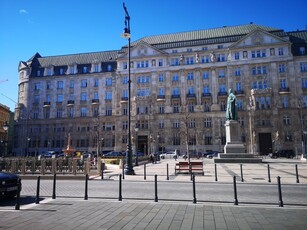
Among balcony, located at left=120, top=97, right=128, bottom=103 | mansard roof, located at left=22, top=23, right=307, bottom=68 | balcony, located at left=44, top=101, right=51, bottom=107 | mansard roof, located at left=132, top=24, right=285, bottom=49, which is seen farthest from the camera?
balcony, located at left=44, top=101, right=51, bottom=107

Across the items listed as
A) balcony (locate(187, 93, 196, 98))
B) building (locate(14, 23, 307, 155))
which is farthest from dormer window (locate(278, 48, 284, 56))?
balcony (locate(187, 93, 196, 98))

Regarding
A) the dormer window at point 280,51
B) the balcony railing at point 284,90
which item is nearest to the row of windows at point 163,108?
the balcony railing at point 284,90

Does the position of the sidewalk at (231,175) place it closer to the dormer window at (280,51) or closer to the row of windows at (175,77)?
the row of windows at (175,77)

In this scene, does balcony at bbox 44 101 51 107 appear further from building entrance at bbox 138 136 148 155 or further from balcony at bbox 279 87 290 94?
balcony at bbox 279 87 290 94

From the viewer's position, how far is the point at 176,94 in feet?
216

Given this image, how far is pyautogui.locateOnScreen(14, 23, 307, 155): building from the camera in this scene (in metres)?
59.5

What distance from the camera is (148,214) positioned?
7.50m

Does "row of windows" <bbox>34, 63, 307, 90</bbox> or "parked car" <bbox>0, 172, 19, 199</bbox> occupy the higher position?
"row of windows" <bbox>34, 63, 307, 90</bbox>

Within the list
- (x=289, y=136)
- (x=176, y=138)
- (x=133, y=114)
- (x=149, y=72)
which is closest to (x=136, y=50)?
(x=149, y=72)

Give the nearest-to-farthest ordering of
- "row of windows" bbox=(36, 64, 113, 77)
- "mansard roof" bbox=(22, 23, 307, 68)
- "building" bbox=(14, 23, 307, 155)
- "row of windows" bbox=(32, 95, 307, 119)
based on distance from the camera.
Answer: "building" bbox=(14, 23, 307, 155)
"row of windows" bbox=(32, 95, 307, 119)
"mansard roof" bbox=(22, 23, 307, 68)
"row of windows" bbox=(36, 64, 113, 77)

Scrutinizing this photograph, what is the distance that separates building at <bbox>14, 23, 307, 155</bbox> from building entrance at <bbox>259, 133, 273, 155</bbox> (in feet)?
0.74

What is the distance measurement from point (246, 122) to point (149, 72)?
28.5 metres

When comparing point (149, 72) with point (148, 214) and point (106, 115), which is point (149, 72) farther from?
point (148, 214)

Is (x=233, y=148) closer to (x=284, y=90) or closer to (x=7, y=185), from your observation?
(x=7, y=185)
